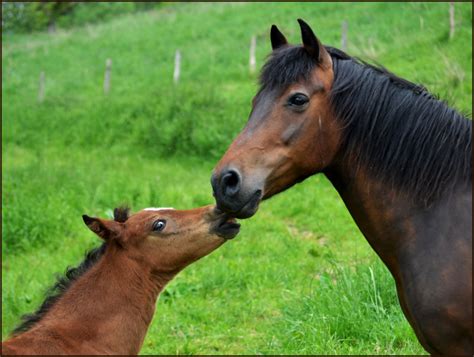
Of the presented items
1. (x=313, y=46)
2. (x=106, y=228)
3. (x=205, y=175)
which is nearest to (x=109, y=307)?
(x=106, y=228)

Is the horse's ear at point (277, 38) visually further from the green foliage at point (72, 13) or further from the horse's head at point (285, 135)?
the green foliage at point (72, 13)

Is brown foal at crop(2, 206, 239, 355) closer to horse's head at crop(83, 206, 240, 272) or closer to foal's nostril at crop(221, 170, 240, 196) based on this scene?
horse's head at crop(83, 206, 240, 272)

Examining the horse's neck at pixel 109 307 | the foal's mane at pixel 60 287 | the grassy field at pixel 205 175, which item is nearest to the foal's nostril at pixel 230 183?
the horse's neck at pixel 109 307

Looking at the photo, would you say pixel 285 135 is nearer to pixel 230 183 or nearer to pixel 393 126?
pixel 230 183

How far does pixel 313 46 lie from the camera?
363 cm

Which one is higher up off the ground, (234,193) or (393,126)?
(393,126)

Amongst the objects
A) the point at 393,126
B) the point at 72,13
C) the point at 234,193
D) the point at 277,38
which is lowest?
the point at 72,13

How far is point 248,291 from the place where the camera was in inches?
311

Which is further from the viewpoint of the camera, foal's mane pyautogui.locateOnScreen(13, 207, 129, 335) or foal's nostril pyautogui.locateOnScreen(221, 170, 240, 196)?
foal's mane pyautogui.locateOnScreen(13, 207, 129, 335)

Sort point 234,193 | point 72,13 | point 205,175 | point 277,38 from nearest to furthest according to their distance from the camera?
point 234,193 → point 277,38 → point 205,175 → point 72,13

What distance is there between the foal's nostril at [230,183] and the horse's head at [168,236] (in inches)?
41.0

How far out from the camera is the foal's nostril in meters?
3.49

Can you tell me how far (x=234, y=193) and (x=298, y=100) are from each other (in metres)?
0.57

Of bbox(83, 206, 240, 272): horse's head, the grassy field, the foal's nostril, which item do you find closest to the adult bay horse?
the foal's nostril
